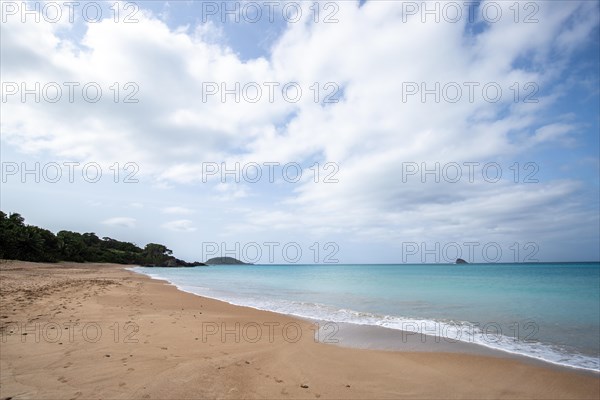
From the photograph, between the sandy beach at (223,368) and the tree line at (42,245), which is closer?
the sandy beach at (223,368)

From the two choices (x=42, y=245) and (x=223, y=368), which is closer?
(x=223, y=368)

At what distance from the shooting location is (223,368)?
5.96 meters

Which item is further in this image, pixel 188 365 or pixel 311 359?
pixel 311 359

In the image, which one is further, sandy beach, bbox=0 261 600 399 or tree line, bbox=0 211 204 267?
tree line, bbox=0 211 204 267

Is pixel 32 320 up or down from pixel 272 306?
up

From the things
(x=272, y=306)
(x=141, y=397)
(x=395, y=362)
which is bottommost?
(x=272, y=306)

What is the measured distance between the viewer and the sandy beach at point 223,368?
4984mm

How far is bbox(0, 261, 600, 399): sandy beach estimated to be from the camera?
498cm

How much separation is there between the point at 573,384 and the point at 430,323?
18.1 ft

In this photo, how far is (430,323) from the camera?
11547mm

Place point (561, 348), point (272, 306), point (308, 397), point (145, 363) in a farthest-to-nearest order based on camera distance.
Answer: point (272, 306) < point (561, 348) < point (145, 363) < point (308, 397)

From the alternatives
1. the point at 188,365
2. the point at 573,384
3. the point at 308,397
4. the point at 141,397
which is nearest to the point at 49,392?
the point at 141,397

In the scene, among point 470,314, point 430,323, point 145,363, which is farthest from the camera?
point 470,314

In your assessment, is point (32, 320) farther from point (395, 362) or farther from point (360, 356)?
point (395, 362)
